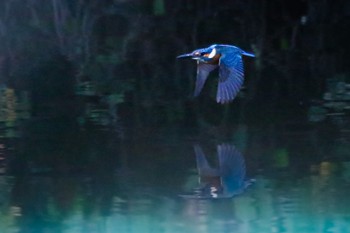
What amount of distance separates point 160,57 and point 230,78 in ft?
8.81

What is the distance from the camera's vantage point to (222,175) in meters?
4.64

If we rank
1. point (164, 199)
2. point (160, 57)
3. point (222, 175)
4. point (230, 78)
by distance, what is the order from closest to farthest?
point (164, 199)
point (222, 175)
point (230, 78)
point (160, 57)

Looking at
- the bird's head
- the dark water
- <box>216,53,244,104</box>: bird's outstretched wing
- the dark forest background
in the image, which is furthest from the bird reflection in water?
the dark forest background

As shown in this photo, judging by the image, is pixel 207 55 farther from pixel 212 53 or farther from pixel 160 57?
pixel 160 57

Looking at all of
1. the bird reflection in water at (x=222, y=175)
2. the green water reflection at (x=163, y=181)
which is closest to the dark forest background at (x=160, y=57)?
the green water reflection at (x=163, y=181)

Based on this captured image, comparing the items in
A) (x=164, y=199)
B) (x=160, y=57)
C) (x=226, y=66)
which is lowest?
(x=164, y=199)

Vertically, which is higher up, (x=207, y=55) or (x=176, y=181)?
(x=207, y=55)

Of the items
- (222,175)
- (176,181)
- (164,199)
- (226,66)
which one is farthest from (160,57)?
(164,199)

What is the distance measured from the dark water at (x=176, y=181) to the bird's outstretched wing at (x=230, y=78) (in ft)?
0.93

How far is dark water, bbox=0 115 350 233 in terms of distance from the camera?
13.2 feet

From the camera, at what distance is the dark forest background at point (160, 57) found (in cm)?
597

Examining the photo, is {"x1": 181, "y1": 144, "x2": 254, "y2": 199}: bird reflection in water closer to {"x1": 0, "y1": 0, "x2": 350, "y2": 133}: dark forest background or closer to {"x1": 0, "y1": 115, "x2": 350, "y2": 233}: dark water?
{"x1": 0, "y1": 115, "x2": 350, "y2": 233}: dark water

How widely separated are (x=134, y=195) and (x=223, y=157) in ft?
2.39

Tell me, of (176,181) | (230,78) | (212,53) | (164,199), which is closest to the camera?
(164,199)
